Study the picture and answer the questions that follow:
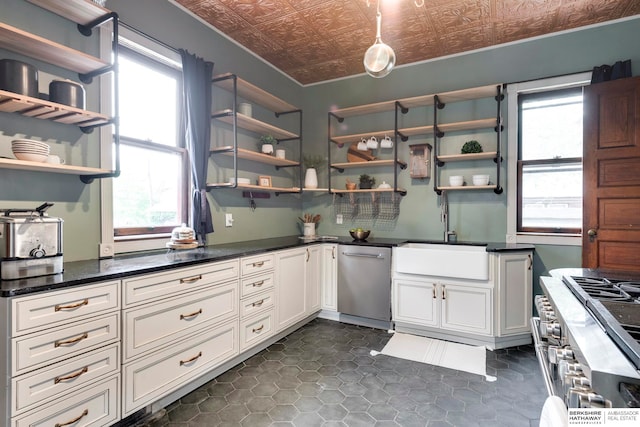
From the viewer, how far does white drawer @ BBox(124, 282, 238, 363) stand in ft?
5.96

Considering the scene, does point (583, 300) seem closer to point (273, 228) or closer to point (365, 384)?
point (365, 384)

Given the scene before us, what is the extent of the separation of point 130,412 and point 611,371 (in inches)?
83.0

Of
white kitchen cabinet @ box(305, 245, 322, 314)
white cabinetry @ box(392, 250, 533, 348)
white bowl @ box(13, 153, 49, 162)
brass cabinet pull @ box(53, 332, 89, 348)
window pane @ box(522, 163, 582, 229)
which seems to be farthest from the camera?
white kitchen cabinet @ box(305, 245, 322, 314)

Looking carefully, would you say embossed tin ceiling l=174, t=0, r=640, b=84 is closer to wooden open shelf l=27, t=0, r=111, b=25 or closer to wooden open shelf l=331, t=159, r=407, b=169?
wooden open shelf l=27, t=0, r=111, b=25

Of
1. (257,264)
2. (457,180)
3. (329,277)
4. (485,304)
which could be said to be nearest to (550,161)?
(457,180)

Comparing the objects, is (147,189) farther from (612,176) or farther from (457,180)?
(612,176)

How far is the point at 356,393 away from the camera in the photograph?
2.22m

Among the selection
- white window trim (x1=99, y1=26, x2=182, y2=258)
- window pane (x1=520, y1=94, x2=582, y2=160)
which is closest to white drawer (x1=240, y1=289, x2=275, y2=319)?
white window trim (x1=99, y1=26, x2=182, y2=258)

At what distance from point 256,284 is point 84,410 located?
1331 mm

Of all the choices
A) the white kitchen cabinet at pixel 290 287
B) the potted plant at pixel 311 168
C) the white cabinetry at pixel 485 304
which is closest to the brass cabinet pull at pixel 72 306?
the white kitchen cabinet at pixel 290 287

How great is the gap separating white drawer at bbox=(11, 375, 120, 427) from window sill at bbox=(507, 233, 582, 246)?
3477 millimetres

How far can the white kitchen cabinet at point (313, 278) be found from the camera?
135 inches

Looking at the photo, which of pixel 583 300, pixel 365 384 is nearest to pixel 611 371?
pixel 583 300

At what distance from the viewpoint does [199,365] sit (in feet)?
7.25
